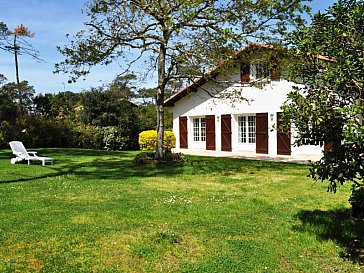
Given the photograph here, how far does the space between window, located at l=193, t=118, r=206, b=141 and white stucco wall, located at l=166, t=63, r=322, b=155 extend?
0.26 m

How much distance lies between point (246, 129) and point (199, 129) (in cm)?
362

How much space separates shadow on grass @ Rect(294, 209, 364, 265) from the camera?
189 inches

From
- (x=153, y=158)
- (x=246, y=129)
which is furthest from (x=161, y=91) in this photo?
(x=246, y=129)

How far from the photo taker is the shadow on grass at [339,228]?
4797mm

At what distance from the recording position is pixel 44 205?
689 cm

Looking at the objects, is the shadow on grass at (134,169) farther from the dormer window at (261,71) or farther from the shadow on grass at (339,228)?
the shadow on grass at (339,228)

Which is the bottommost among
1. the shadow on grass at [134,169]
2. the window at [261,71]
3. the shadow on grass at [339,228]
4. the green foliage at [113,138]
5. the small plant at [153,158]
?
the shadow on grass at [339,228]

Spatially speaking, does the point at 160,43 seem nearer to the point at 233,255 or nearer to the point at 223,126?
the point at 223,126

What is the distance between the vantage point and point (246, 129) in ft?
66.2

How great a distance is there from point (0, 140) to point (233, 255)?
20198mm

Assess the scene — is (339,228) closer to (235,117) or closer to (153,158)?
(153,158)

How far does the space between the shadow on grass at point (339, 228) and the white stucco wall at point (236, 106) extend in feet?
30.7

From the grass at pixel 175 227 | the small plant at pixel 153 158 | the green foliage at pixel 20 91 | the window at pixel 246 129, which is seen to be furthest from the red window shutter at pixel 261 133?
the green foliage at pixel 20 91

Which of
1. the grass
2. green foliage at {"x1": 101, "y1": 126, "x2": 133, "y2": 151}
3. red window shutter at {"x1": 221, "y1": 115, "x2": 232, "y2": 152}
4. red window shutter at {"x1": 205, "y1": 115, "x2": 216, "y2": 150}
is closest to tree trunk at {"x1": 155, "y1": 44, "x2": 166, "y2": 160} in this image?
the grass
